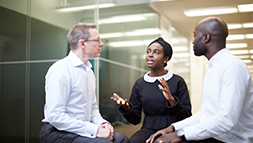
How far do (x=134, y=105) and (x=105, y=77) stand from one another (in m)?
1.47

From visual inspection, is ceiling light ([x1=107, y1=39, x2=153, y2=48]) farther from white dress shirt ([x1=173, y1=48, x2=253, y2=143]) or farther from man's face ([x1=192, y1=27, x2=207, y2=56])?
white dress shirt ([x1=173, y1=48, x2=253, y2=143])

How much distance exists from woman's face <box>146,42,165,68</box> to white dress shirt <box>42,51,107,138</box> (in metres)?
0.74

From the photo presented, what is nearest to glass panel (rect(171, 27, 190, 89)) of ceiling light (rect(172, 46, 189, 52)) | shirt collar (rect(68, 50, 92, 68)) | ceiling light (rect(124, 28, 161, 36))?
ceiling light (rect(172, 46, 189, 52))

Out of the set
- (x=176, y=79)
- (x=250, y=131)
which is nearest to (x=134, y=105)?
(x=176, y=79)

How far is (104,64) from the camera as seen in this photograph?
419cm

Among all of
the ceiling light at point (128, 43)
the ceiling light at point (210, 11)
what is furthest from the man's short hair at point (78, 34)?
the ceiling light at point (210, 11)

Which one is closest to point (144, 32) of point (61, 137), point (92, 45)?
point (92, 45)

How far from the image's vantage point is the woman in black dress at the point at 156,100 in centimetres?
251

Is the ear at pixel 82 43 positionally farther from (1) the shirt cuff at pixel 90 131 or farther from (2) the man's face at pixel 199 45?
(2) the man's face at pixel 199 45

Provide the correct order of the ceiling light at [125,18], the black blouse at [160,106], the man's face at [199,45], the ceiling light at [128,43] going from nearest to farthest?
the man's face at [199,45] → the black blouse at [160,106] → the ceiling light at [125,18] → the ceiling light at [128,43]

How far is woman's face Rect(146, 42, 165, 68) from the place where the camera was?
2.80 metres

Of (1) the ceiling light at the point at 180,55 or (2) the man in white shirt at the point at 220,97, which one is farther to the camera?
(1) the ceiling light at the point at 180,55

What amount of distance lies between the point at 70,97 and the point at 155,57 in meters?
1.08

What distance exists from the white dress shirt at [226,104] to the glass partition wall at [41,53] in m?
2.35
